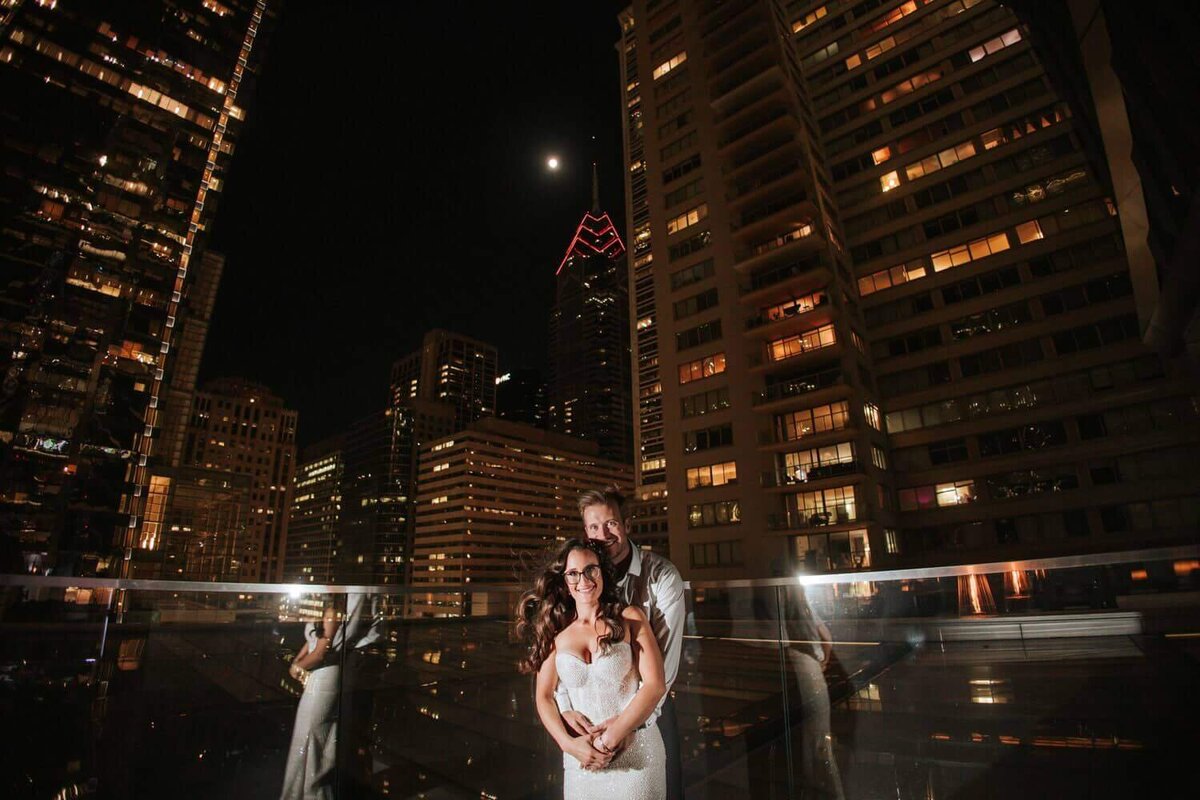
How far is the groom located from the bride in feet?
0.92

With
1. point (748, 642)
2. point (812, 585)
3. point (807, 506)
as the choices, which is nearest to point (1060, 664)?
point (812, 585)

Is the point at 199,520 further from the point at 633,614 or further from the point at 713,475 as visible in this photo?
the point at 633,614

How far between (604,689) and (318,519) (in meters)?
211

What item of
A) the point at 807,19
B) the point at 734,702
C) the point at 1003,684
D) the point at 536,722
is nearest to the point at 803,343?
the point at 807,19

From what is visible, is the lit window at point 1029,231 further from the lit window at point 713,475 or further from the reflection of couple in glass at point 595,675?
the reflection of couple in glass at point 595,675

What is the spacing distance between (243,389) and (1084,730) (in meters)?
155

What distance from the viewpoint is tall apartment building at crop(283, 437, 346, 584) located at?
176m

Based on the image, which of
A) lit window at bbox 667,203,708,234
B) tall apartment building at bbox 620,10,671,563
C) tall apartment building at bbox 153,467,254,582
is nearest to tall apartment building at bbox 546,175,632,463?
tall apartment building at bbox 620,10,671,563

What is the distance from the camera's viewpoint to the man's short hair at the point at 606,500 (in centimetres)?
321

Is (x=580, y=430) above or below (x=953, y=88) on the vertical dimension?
above

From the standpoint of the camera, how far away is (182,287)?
6109 cm

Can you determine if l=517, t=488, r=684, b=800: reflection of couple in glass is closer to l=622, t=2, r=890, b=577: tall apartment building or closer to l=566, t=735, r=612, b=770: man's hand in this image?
l=566, t=735, r=612, b=770: man's hand

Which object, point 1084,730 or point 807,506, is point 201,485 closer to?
point 807,506

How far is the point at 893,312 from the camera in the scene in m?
38.0
